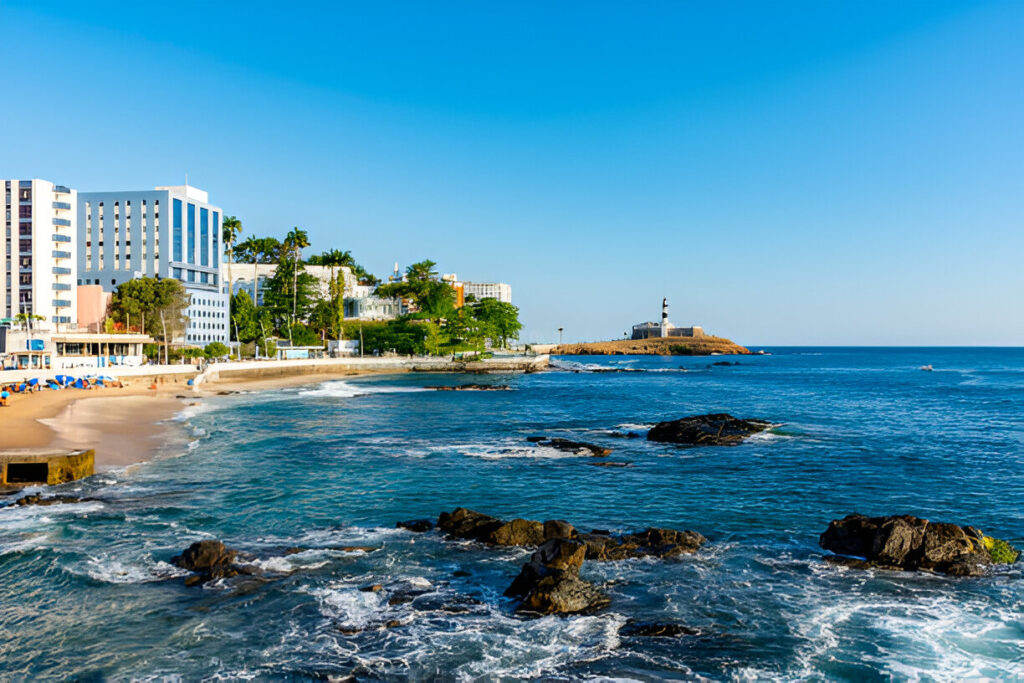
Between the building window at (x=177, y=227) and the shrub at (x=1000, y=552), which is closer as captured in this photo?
the shrub at (x=1000, y=552)

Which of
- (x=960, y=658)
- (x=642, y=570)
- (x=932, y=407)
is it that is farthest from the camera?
(x=932, y=407)

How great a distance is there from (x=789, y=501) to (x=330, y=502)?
653 inches

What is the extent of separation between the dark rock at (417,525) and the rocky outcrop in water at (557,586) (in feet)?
15.6

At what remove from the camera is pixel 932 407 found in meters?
58.8

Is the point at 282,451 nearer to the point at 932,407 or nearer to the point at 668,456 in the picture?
the point at 668,456

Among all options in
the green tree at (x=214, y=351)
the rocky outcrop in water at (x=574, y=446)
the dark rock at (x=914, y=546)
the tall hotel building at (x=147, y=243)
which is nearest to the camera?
the dark rock at (x=914, y=546)

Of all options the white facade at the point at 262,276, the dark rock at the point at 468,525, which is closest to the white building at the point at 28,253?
the white facade at the point at 262,276

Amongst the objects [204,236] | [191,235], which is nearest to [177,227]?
[191,235]

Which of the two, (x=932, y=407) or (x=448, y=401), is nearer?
(x=932, y=407)

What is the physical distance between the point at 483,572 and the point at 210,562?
6.62 metres

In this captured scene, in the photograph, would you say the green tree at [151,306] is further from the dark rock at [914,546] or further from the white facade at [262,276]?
the dark rock at [914,546]

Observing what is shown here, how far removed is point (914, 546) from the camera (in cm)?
1631

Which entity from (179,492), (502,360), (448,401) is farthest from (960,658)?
(502,360)

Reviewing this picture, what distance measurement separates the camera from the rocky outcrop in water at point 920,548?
1591 centimetres
